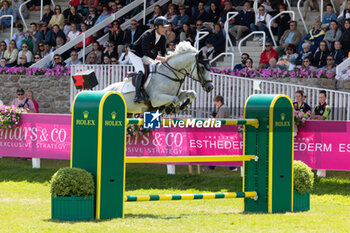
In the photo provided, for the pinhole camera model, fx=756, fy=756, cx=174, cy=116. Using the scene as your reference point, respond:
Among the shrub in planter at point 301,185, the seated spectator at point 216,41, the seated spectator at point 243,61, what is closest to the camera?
the shrub in planter at point 301,185

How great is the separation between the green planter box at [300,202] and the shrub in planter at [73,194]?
278 cm

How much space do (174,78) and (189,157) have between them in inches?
196

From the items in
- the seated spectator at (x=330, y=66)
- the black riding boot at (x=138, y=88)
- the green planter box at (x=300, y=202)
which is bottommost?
the green planter box at (x=300, y=202)

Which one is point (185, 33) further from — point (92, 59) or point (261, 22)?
point (92, 59)

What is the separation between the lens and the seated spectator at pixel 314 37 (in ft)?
60.2

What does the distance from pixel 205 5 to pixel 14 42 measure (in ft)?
20.1

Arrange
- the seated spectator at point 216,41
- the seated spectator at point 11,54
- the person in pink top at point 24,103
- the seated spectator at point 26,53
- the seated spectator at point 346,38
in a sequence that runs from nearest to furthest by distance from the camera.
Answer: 1. the seated spectator at point 346,38
2. the person in pink top at point 24,103
3. the seated spectator at point 216,41
4. the seated spectator at point 26,53
5. the seated spectator at point 11,54

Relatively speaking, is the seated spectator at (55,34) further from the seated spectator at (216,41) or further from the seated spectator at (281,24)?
the seated spectator at (281,24)

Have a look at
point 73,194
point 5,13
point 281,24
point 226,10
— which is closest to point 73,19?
point 5,13

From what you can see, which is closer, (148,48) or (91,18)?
(148,48)

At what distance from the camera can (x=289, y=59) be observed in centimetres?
1842

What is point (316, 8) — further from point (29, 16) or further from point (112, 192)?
point (112, 192)

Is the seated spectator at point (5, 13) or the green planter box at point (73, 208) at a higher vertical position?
the seated spectator at point (5, 13)

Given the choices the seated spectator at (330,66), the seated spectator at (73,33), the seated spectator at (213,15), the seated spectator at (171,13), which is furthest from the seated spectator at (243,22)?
the seated spectator at (73,33)
